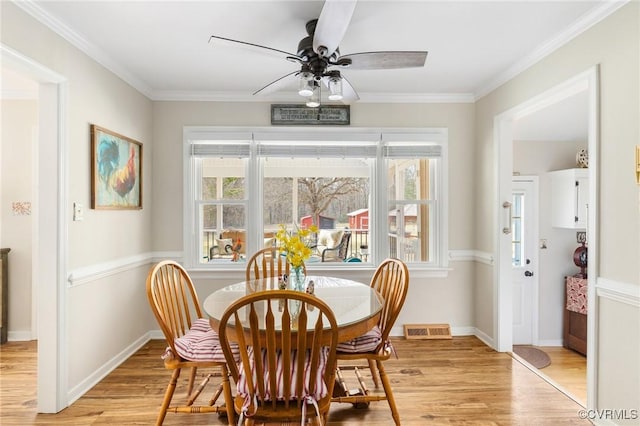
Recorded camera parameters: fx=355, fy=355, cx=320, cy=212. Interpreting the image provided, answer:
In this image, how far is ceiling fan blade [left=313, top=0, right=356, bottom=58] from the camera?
5.29 feet

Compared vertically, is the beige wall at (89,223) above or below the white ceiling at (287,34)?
below

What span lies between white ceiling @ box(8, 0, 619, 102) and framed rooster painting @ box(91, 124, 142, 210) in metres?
0.60

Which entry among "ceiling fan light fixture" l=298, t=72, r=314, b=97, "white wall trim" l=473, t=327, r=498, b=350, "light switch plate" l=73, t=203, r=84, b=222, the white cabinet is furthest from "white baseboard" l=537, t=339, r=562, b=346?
"light switch plate" l=73, t=203, r=84, b=222

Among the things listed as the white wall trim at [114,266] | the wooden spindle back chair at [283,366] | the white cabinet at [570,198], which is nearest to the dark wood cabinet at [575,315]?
the white cabinet at [570,198]

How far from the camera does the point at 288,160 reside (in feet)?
12.8

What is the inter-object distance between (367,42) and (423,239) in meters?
2.17

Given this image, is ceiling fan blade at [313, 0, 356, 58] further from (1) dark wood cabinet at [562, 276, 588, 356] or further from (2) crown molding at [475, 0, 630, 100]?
(1) dark wood cabinet at [562, 276, 588, 356]

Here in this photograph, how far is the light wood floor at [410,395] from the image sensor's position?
227 centimetres

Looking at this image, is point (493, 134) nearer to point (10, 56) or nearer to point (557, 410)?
point (557, 410)

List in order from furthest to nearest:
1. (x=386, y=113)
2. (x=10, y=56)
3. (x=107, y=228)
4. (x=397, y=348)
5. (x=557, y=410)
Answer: (x=386, y=113) < (x=397, y=348) < (x=107, y=228) < (x=557, y=410) < (x=10, y=56)

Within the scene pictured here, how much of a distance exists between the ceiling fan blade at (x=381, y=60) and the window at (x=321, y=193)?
61.6 inches

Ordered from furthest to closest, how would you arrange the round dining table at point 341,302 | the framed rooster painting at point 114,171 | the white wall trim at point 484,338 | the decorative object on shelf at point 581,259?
the decorative object on shelf at point 581,259, the white wall trim at point 484,338, the framed rooster painting at point 114,171, the round dining table at point 341,302

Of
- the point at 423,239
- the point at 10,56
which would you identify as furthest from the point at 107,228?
the point at 423,239

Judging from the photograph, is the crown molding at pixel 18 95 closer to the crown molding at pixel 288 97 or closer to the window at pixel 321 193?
the crown molding at pixel 288 97
